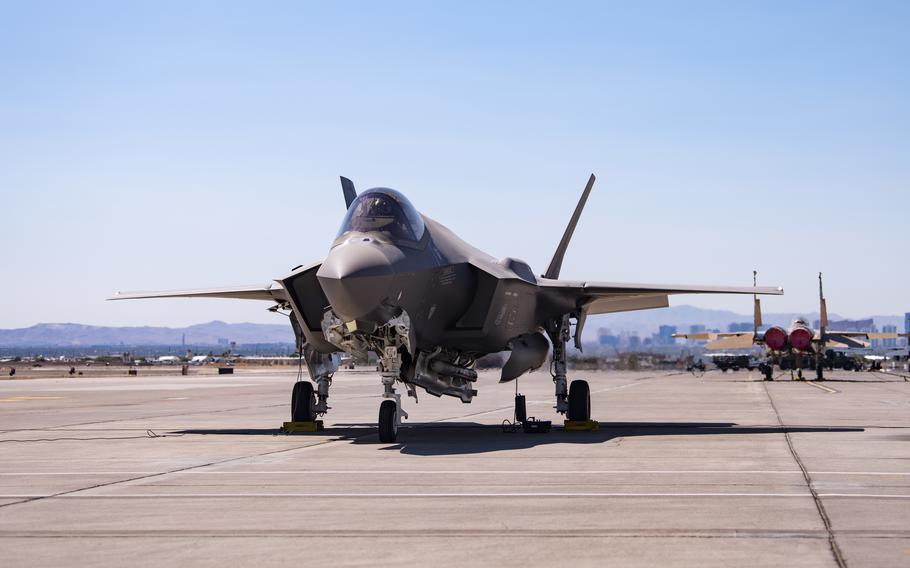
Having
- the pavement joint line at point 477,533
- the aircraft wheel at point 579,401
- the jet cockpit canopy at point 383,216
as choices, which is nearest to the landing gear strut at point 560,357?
the aircraft wheel at point 579,401

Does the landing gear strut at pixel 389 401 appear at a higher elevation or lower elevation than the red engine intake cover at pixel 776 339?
lower

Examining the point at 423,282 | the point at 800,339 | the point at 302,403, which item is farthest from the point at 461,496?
the point at 800,339

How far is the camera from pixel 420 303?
1546cm

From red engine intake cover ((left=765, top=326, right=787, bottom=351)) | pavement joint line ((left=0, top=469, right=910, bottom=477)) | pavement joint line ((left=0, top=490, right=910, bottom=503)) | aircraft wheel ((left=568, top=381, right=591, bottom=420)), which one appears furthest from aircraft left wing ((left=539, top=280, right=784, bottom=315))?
red engine intake cover ((left=765, top=326, right=787, bottom=351))

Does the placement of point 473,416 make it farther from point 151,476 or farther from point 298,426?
point 151,476

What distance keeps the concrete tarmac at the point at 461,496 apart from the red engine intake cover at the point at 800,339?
30736 mm

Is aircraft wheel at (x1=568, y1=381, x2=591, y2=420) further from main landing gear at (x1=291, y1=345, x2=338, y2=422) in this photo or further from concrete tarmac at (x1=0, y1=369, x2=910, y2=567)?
main landing gear at (x1=291, y1=345, x2=338, y2=422)

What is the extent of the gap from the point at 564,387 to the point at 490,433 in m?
1.78

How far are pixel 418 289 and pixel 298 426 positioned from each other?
14.6ft

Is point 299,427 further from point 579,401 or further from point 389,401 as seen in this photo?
point 579,401

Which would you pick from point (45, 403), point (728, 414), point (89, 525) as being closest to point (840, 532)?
point (89, 525)

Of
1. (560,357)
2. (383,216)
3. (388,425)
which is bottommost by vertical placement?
(388,425)

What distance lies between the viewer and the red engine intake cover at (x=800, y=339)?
48.7m

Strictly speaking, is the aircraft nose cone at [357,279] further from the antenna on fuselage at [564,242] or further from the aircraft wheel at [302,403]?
the antenna on fuselage at [564,242]
